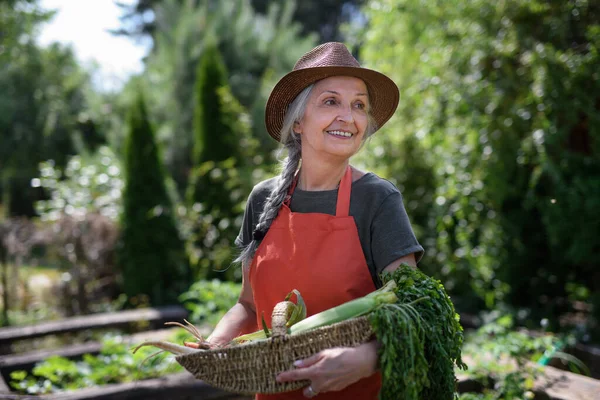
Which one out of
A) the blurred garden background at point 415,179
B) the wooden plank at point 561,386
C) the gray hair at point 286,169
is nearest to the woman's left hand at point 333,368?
the gray hair at point 286,169

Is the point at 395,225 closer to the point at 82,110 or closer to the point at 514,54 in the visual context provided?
the point at 514,54

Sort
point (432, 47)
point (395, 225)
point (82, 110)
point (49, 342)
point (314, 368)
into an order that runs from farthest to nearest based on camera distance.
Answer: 1. point (82, 110)
2. point (49, 342)
3. point (432, 47)
4. point (395, 225)
5. point (314, 368)

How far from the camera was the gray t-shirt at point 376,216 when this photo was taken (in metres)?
1.79

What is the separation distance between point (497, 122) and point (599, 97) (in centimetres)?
73

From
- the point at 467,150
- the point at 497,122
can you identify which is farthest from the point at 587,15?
the point at 467,150

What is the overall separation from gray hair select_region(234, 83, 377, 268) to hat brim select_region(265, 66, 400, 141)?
0.09 feet

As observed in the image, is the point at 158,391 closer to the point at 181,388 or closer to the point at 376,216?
the point at 181,388

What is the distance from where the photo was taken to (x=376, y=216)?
6.05 feet

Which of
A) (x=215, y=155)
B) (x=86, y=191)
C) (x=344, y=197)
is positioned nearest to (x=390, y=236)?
(x=344, y=197)

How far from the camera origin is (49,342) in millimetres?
5941

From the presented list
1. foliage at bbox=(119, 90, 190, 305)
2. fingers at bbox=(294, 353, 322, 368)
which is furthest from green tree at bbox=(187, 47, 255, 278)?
fingers at bbox=(294, 353, 322, 368)

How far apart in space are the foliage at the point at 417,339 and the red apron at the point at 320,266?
0.45 ft

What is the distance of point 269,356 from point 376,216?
57 cm

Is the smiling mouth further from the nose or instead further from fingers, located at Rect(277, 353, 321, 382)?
fingers, located at Rect(277, 353, 321, 382)
